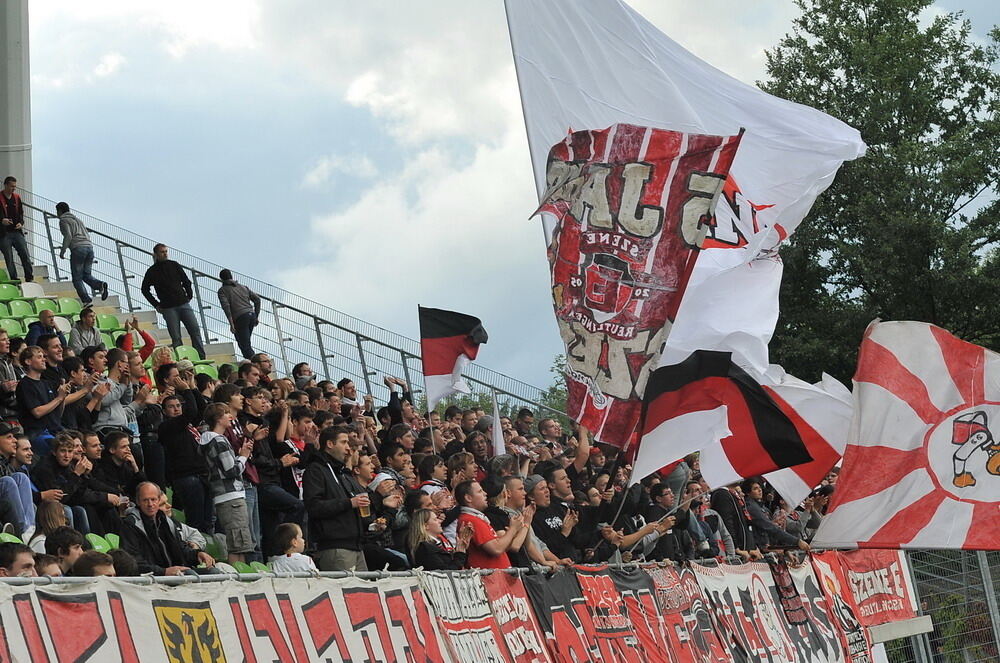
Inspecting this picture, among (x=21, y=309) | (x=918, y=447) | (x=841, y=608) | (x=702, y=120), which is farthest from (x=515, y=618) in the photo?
(x=21, y=309)

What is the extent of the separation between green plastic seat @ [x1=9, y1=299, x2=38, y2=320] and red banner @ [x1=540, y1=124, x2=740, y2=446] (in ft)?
30.4

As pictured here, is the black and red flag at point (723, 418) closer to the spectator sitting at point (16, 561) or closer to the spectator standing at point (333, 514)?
the spectator standing at point (333, 514)

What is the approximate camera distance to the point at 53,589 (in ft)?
23.8

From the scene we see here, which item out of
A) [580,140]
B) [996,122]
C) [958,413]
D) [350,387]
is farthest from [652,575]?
[996,122]

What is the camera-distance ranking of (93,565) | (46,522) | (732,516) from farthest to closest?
1. (732,516)
2. (46,522)
3. (93,565)

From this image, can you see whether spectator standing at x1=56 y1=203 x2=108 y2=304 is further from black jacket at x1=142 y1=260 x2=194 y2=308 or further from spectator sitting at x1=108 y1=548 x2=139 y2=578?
spectator sitting at x1=108 y1=548 x2=139 y2=578

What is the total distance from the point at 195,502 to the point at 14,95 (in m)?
15.5

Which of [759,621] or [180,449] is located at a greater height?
A: [180,449]

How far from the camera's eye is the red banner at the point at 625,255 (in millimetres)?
11531

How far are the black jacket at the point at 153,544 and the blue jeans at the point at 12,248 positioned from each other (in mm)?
11669

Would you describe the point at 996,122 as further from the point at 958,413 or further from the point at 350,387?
the point at 958,413

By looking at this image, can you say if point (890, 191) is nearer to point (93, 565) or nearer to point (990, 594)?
point (990, 594)

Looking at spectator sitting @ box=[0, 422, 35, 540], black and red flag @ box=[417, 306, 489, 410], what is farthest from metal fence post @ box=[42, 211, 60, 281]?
spectator sitting @ box=[0, 422, 35, 540]

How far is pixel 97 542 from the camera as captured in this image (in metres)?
9.84
